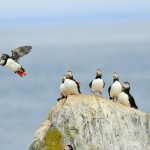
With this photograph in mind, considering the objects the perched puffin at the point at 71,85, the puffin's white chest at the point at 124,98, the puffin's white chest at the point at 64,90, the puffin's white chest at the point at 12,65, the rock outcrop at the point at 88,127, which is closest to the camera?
the rock outcrop at the point at 88,127

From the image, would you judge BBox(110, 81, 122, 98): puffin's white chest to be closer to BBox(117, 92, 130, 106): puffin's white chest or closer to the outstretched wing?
BBox(117, 92, 130, 106): puffin's white chest

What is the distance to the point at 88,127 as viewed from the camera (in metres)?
36.7

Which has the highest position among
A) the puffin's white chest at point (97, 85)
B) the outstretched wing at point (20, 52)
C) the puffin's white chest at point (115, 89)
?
the outstretched wing at point (20, 52)

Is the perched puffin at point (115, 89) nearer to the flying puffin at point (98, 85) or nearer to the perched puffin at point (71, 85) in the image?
the flying puffin at point (98, 85)

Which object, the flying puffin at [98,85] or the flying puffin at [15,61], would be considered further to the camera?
the flying puffin at [15,61]

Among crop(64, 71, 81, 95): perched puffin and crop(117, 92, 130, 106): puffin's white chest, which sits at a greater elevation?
crop(117, 92, 130, 106): puffin's white chest

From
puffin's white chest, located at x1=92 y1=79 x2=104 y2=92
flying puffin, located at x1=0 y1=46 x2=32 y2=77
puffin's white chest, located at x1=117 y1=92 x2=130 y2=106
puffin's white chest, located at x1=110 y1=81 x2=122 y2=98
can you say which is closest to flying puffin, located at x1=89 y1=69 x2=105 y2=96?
puffin's white chest, located at x1=92 y1=79 x2=104 y2=92

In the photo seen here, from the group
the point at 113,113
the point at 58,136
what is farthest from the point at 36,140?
the point at 113,113

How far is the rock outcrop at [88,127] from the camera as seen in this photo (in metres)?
36.5

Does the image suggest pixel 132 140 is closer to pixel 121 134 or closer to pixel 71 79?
pixel 121 134

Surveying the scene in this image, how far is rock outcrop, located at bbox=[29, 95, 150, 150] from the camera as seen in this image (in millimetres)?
36500

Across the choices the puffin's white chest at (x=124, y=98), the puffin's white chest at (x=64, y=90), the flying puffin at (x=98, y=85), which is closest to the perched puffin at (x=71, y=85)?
A: the puffin's white chest at (x=64, y=90)

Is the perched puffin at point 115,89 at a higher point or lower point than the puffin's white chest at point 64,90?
higher

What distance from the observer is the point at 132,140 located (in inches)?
1481
